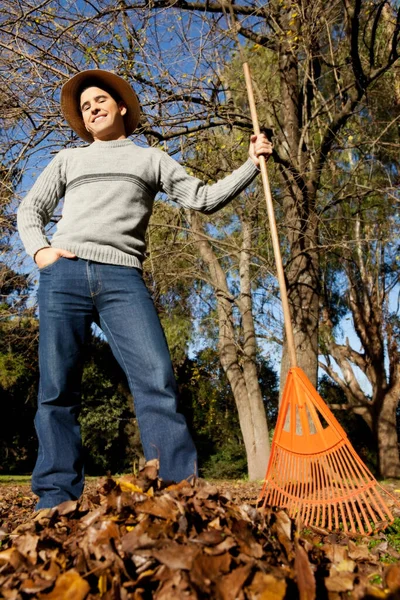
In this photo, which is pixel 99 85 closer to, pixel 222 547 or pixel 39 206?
pixel 39 206

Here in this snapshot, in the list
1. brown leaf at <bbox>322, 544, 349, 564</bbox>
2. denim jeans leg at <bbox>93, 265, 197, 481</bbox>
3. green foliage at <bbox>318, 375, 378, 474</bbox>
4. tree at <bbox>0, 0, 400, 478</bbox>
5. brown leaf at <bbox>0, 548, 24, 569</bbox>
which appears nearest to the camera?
brown leaf at <bbox>0, 548, 24, 569</bbox>

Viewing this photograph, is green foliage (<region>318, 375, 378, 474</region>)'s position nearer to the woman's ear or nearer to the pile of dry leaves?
the woman's ear

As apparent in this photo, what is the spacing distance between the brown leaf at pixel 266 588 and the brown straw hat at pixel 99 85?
93.8 inches

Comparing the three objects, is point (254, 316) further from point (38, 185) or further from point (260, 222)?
point (38, 185)

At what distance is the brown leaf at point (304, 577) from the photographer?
1228 mm

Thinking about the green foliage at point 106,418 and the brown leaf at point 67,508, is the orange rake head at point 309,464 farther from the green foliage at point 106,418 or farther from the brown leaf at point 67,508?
the green foliage at point 106,418

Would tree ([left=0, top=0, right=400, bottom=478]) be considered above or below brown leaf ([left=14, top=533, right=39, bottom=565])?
above

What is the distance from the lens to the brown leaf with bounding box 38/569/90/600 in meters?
1.22

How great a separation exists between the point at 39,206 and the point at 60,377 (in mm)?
868

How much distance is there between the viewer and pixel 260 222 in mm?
9805

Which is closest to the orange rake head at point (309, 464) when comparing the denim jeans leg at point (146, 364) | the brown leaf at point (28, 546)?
the denim jeans leg at point (146, 364)

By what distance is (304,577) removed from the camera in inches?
50.0

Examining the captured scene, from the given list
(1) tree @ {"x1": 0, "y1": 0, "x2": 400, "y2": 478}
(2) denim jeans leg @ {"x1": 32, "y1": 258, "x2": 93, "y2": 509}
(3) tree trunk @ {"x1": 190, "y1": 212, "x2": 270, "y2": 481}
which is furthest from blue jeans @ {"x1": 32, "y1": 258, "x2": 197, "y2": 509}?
(3) tree trunk @ {"x1": 190, "y1": 212, "x2": 270, "y2": 481}

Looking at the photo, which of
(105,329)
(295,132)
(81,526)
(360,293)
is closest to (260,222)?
(295,132)
